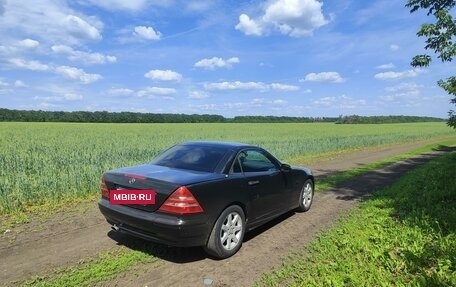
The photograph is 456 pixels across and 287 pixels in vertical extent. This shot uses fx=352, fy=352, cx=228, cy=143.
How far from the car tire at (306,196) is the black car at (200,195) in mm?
1210

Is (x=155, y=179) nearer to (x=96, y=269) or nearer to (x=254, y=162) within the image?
(x=96, y=269)

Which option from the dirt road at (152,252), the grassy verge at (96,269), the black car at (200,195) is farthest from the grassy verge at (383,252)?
the grassy verge at (96,269)

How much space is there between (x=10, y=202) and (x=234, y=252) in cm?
495

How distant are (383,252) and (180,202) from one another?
298 centimetres

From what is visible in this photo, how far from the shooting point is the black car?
169 inches

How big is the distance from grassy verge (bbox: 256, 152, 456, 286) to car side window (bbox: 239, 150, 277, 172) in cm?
145

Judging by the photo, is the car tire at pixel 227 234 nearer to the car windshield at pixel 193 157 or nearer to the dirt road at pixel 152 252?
the dirt road at pixel 152 252

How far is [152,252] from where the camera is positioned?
195 inches

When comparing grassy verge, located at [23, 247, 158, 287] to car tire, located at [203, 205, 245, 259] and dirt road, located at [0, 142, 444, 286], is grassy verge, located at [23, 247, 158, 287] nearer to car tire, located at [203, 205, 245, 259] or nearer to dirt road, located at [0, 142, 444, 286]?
dirt road, located at [0, 142, 444, 286]

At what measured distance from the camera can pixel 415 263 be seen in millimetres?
4609

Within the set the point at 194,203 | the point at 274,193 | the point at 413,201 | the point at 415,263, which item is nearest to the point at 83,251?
the point at 194,203

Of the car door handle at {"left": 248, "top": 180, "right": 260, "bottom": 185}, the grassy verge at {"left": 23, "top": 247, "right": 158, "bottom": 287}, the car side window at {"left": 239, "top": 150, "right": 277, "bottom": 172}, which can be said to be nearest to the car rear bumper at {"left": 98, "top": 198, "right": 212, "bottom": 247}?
the grassy verge at {"left": 23, "top": 247, "right": 158, "bottom": 287}

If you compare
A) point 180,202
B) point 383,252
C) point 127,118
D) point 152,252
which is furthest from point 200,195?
point 127,118

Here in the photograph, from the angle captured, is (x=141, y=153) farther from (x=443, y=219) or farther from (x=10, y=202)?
(x=443, y=219)
